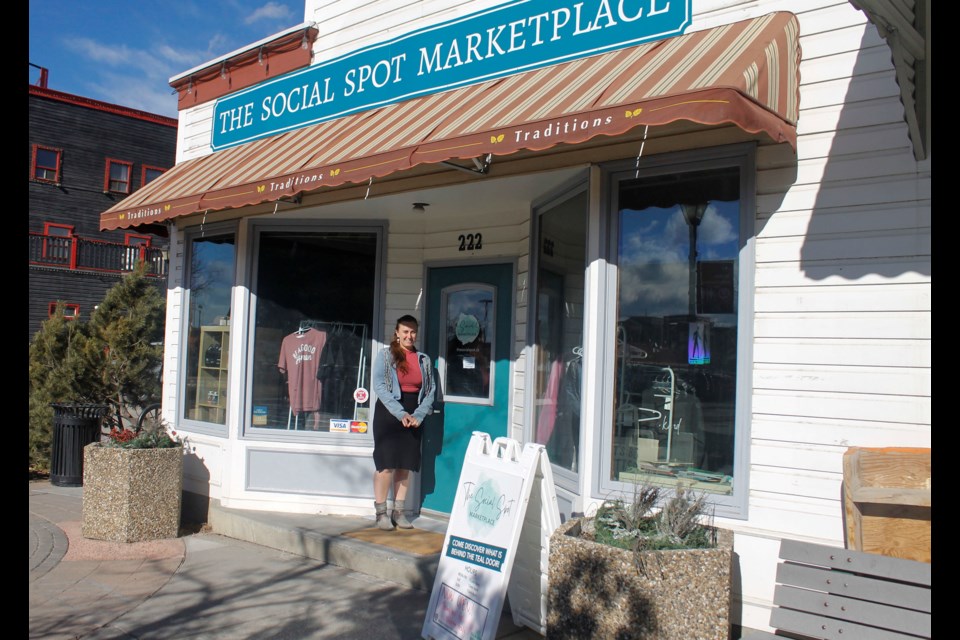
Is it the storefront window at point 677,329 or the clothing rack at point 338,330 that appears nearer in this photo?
the storefront window at point 677,329

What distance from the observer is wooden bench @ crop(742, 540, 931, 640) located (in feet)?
11.7

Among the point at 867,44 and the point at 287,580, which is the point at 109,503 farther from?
the point at 867,44

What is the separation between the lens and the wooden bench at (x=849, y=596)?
3570 millimetres

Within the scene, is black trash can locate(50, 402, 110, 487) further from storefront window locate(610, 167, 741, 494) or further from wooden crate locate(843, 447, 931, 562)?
wooden crate locate(843, 447, 931, 562)

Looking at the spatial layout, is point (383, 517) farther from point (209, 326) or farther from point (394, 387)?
point (209, 326)

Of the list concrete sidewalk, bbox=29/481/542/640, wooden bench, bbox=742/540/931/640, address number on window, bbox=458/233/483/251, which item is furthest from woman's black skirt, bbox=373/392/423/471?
wooden bench, bbox=742/540/931/640

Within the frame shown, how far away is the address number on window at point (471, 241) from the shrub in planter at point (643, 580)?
3.35m

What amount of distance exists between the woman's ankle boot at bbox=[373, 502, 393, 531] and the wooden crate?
3.70m

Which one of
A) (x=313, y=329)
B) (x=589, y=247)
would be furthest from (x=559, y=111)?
(x=313, y=329)

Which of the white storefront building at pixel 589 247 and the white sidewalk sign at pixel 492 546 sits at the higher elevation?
the white storefront building at pixel 589 247

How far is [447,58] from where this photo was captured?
631cm

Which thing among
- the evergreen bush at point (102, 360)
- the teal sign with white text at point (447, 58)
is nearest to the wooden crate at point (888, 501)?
the teal sign with white text at point (447, 58)

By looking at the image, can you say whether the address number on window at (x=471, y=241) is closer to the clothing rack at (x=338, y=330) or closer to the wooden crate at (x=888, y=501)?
the clothing rack at (x=338, y=330)
